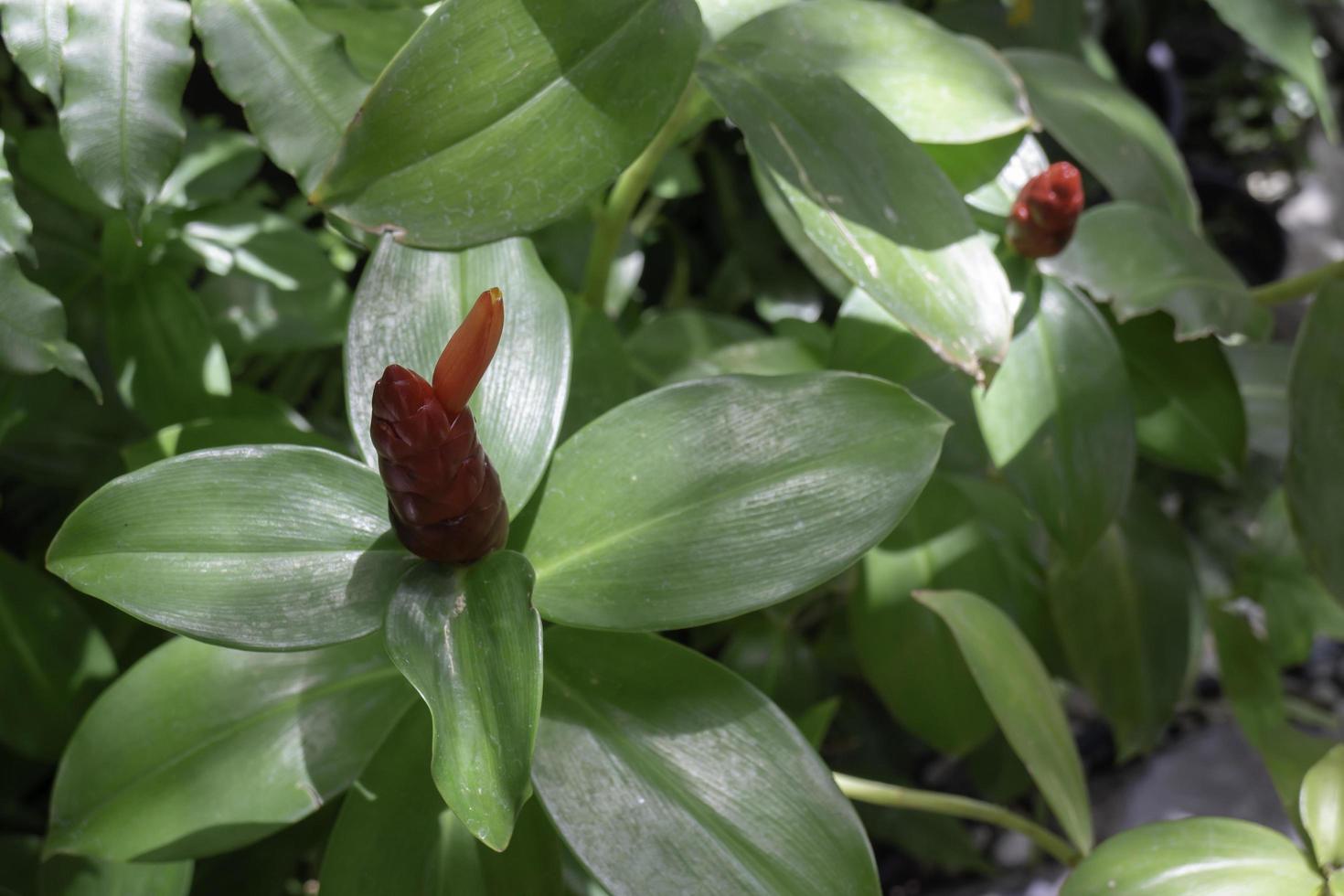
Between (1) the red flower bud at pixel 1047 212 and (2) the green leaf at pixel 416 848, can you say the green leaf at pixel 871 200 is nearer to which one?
(1) the red flower bud at pixel 1047 212

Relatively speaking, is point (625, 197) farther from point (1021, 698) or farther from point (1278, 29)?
point (1278, 29)

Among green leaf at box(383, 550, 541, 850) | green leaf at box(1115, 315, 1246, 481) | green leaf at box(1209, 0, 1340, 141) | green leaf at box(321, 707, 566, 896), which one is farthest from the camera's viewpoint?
green leaf at box(1209, 0, 1340, 141)

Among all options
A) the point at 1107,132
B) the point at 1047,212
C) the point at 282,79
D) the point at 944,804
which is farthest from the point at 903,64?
the point at 944,804

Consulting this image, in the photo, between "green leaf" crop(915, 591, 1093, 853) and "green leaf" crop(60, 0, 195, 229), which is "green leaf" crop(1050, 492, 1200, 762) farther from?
"green leaf" crop(60, 0, 195, 229)

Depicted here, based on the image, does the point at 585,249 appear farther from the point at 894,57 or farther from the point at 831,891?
the point at 831,891

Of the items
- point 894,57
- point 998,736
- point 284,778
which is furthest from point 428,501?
point 998,736

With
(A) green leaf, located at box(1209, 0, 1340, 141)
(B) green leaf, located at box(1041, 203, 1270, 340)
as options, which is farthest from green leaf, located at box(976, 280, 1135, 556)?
(A) green leaf, located at box(1209, 0, 1340, 141)

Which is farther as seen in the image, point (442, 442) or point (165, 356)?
point (165, 356)
